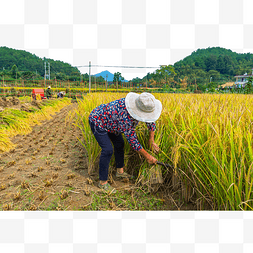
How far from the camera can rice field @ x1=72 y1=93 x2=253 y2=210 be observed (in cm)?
112

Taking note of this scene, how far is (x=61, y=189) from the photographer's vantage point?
1869mm

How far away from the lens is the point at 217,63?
5219 centimetres

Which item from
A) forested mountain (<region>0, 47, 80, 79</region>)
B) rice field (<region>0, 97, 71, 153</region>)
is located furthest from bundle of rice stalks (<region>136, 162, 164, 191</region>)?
forested mountain (<region>0, 47, 80, 79</region>)

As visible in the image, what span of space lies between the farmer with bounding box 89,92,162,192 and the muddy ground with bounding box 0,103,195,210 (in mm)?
178

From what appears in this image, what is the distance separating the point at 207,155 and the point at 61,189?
4.95ft

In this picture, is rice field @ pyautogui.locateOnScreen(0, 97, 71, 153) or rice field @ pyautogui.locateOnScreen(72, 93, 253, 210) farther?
rice field @ pyautogui.locateOnScreen(0, 97, 71, 153)

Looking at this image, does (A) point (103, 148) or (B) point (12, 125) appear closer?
(A) point (103, 148)

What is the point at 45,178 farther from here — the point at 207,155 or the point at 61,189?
the point at 207,155

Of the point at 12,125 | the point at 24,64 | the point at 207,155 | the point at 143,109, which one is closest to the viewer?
the point at 207,155

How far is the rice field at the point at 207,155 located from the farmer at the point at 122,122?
16 cm

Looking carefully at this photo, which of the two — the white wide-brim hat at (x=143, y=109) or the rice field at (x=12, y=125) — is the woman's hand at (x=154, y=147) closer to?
the white wide-brim hat at (x=143, y=109)

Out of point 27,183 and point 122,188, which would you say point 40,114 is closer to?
point 27,183

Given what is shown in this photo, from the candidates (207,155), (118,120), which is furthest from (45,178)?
(207,155)

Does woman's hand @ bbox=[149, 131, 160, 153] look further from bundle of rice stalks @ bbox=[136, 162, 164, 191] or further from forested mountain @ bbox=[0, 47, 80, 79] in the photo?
forested mountain @ bbox=[0, 47, 80, 79]
